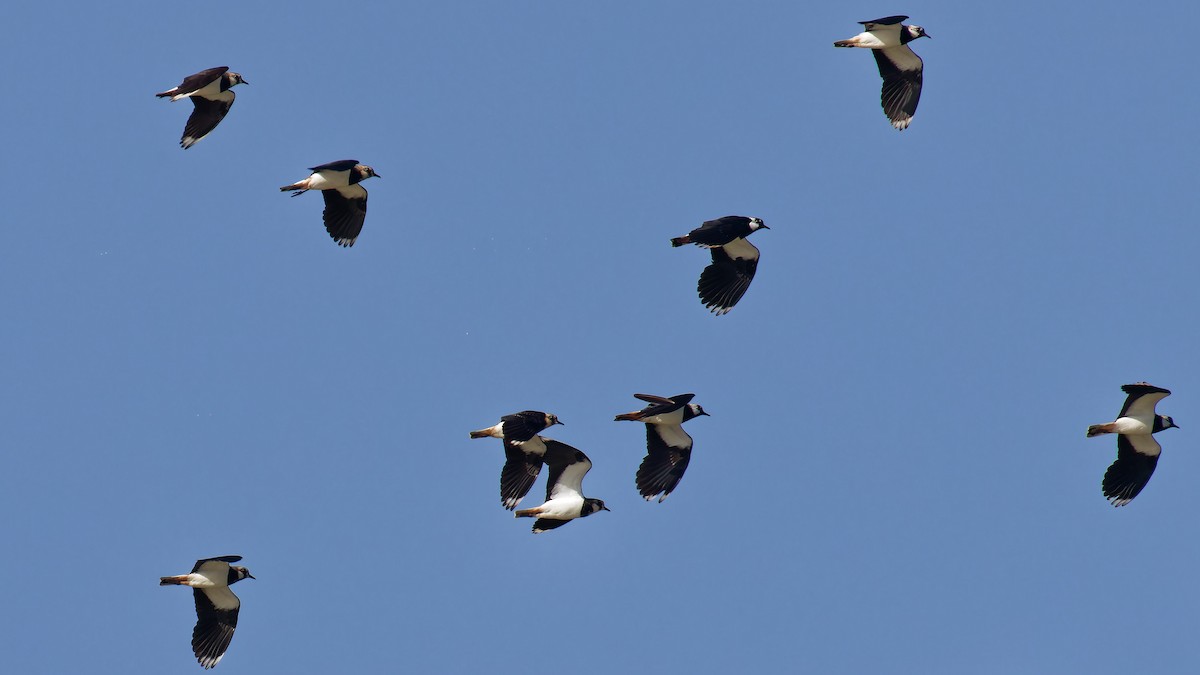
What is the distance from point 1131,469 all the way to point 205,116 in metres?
18.1

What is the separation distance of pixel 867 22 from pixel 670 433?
27.0ft

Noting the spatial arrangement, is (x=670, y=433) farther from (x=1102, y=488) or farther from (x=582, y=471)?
(x=1102, y=488)

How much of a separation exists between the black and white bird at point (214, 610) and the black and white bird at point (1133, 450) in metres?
15.7

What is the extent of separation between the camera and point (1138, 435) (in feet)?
133

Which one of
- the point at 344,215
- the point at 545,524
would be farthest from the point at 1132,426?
the point at 344,215

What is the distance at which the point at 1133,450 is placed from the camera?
4078 centimetres

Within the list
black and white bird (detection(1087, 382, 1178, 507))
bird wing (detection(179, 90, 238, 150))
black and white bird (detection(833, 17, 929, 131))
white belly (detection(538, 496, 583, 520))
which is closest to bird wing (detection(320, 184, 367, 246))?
bird wing (detection(179, 90, 238, 150))

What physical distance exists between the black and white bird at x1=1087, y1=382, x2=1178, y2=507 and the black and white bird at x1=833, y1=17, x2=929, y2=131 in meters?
6.62

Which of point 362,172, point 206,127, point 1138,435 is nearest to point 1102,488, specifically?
point 1138,435

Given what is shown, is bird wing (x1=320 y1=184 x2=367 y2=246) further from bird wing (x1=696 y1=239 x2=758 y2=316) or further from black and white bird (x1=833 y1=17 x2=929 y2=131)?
black and white bird (x1=833 y1=17 x2=929 y2=131)

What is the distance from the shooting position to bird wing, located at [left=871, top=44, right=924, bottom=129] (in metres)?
40.9

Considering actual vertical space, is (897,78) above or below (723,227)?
above

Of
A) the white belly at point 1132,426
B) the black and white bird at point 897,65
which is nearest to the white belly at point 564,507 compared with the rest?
the black and white bird at point 897,65

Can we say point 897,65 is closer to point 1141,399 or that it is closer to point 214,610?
point 1141,399
